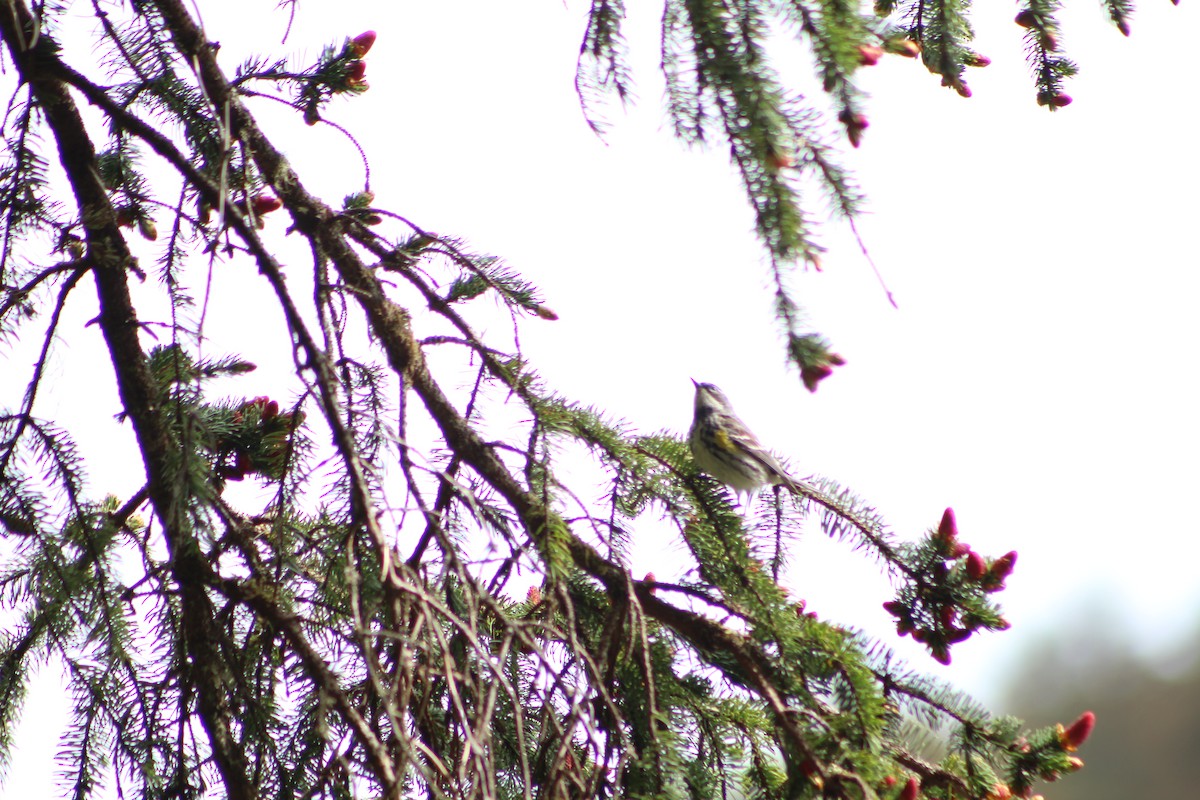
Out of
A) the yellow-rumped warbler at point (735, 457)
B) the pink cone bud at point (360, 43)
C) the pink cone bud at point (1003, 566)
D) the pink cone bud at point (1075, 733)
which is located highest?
the pink cone bud at point (360, 43)

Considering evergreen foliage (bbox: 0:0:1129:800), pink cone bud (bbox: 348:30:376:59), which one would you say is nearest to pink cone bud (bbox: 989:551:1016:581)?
evergreen foliage (bbox: 0:0:1129:800)

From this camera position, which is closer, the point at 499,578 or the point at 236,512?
the point at 499,578

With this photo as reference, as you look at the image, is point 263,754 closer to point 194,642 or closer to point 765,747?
point 194,642

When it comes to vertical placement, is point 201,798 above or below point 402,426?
below

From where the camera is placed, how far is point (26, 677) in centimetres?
229

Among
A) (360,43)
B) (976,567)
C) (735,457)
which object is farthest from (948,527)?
(360,43)

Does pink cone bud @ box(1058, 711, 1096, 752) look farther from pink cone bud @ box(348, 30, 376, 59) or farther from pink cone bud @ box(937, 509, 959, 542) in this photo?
pink cone bud @ box(348, 30, 376, 59)

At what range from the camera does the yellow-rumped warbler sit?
2447 millimetres

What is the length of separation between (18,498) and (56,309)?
15.4 inches

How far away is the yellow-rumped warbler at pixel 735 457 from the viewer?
245cm

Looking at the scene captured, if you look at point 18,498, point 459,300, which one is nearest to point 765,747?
point 459,300

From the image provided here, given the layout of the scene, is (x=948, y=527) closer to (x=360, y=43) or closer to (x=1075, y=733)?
(x=1075, y=733)

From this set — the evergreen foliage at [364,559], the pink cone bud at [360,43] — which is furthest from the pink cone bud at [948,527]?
the pink cone bud at [360,43]

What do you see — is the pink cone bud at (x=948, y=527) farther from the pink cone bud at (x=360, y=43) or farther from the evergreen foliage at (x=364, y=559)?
the pink cone bud at (x=360, y=43)
